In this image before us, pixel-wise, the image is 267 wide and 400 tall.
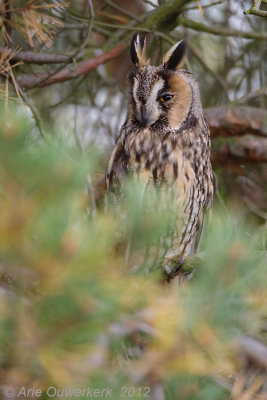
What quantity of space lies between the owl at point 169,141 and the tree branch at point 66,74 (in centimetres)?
19

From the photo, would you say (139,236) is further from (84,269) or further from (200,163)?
(200,163)

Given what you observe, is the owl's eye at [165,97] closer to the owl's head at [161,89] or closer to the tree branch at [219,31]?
the owl's head at [161,89]

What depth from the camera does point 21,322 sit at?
27.3 inches

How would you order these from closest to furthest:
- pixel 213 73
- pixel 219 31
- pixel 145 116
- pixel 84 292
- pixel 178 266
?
pixel 84 292, pixel 178 266, pixel 145 116, pixel 219 31, pixel 213 73

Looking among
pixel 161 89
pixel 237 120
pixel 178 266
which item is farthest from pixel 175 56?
pixel 178 266

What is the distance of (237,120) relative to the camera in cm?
259

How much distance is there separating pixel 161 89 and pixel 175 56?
150 mm

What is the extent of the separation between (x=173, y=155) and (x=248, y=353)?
4.58 ft

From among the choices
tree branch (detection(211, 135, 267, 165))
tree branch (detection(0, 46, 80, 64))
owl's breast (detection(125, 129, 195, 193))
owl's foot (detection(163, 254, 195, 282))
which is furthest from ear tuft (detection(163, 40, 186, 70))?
owl's foot (detection(163, 254, 195, 282))

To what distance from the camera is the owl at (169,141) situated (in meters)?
2.21

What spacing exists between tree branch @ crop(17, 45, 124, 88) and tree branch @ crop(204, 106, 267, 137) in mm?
513

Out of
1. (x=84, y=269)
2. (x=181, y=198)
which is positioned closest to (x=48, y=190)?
(x=84, y=269)

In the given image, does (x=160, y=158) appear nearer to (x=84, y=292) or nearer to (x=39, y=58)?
(x=39, y=58)

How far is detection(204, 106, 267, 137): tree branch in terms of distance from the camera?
259cm
